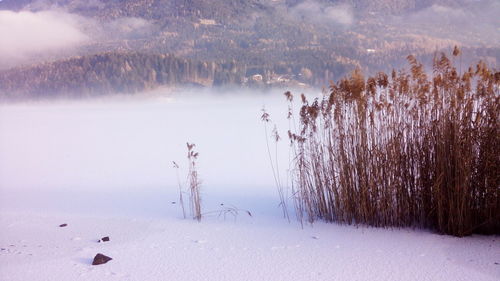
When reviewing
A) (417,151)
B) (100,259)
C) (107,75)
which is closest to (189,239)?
(100,259)

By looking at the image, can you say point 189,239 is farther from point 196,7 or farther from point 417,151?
point 196,7

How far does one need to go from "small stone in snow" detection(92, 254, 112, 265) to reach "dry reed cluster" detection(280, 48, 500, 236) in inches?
68.4

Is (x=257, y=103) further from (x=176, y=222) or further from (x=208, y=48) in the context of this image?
(x=176, y=222)

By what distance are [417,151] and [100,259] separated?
2459 mm

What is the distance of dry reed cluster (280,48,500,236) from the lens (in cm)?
315

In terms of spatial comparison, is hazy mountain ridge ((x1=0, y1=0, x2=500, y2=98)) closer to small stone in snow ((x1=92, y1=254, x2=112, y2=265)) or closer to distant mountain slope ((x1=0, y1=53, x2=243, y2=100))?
distant mountain slope ((x1=0, y1=53, x2=243, y2=100))

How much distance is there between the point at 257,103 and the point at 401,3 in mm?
22124

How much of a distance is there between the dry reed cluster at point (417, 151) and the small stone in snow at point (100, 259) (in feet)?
5.70

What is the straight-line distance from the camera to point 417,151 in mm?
3439

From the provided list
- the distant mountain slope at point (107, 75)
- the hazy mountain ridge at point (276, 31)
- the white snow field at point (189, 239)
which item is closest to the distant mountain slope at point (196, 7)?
the hazy mountain ridge at point (276, 31)

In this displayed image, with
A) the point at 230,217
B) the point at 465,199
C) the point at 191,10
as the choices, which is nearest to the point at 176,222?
the point at 230,217

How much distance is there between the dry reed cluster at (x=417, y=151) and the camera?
315cm

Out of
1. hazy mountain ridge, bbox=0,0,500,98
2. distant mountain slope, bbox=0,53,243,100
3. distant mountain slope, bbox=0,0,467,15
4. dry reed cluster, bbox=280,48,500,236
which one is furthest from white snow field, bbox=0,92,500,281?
distant mountain slope, bbox=0,0,467,15

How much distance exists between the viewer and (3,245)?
128 inches
